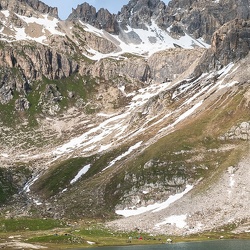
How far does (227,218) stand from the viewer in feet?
330

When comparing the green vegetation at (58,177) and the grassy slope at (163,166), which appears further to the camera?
the green vegetation at (58,177)

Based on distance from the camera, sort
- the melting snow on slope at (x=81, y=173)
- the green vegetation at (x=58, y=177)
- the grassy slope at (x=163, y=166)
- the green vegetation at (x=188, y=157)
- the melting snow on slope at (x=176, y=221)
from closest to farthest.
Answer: the melting snow on slope at (x=176, y=221) < the grassy slope at (x=163, y=166) < the green vegetation at (x=188, y=157) < the green vegetation at (x=58, y=177) < the melting snow on slope at (x=81, y=173)

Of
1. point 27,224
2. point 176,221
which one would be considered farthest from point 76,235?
point 176,221

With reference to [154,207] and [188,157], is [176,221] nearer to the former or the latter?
[154,207]

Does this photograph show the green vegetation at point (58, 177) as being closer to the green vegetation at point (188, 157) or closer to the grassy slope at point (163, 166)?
the grassy slope at point (163, 166)

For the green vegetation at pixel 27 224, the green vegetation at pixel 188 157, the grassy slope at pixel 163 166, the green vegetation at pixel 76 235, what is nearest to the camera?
the green vegetation at pixel 76 235

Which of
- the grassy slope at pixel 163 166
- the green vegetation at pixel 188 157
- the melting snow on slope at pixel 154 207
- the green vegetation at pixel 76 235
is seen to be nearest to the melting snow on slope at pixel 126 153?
the grassy slope at pixel 163 166

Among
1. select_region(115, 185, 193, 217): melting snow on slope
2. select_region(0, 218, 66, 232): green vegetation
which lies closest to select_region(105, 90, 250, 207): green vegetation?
select_region(115, 185, 193, 217): melting snow on slope

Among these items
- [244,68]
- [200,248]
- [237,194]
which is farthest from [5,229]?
[244,68]

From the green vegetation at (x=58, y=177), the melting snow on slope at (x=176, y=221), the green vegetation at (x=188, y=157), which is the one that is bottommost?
the melting snow on slope at (x=176, y=221)

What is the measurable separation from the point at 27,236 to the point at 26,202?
47.3m

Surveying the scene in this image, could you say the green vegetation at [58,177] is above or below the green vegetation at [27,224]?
above

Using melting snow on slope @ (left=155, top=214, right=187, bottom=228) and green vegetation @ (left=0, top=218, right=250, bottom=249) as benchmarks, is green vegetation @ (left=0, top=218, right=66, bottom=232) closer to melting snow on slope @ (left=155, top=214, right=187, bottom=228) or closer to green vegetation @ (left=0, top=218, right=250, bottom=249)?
green vegetation @ (left=0, top=218, right=250, bottom=249)

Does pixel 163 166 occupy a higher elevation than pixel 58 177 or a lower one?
higher
